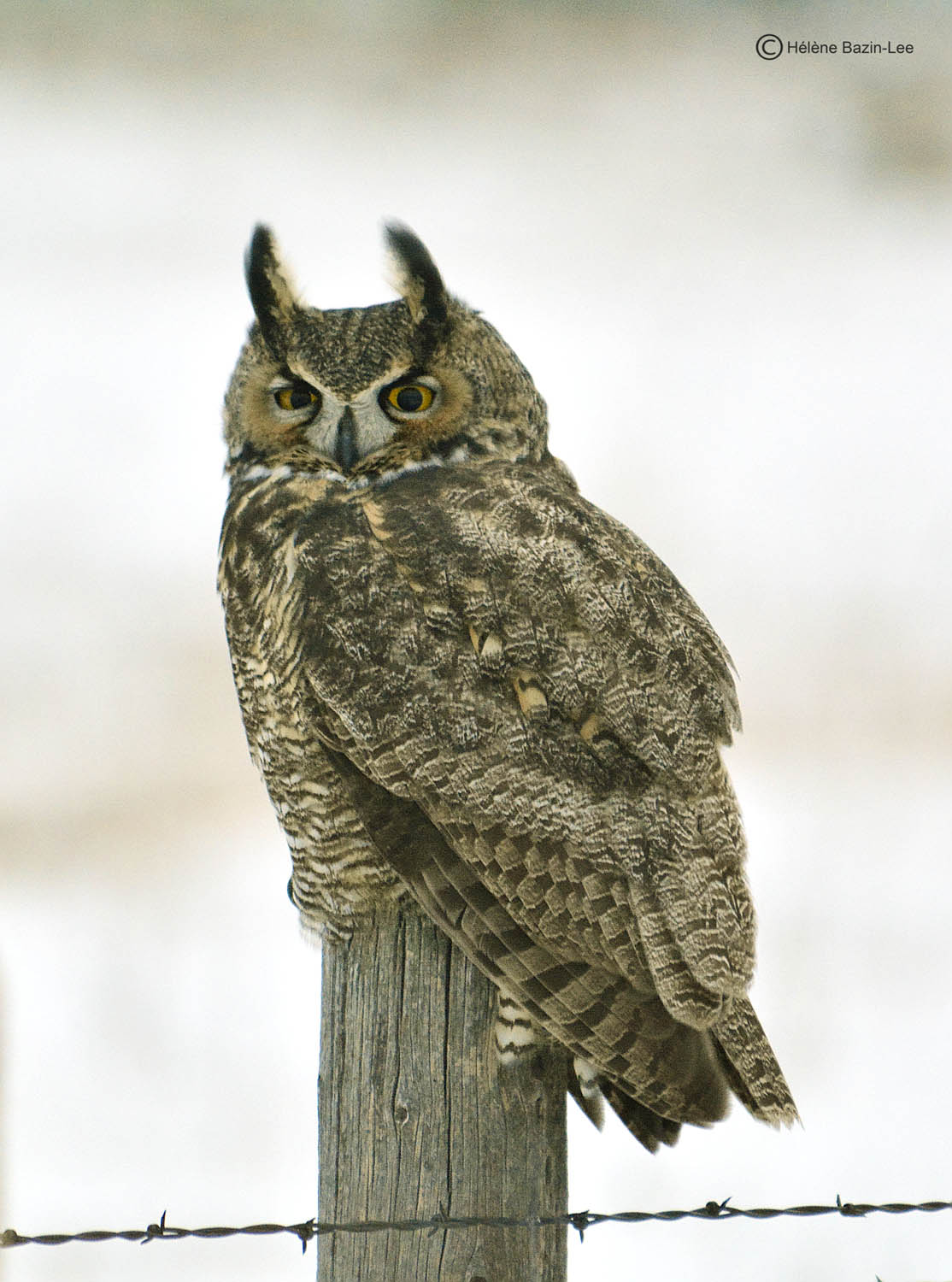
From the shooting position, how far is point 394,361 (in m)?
2.38

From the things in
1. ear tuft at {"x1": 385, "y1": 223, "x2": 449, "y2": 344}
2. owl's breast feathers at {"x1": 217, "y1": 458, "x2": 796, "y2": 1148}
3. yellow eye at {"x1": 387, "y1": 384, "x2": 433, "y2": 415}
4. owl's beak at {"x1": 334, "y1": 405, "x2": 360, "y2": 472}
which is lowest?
owl's breast feathers at {"x1": 217, "y1": 458, "x2": 796, "y2": 1148}

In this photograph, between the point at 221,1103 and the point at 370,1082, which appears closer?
the point at 370,1082

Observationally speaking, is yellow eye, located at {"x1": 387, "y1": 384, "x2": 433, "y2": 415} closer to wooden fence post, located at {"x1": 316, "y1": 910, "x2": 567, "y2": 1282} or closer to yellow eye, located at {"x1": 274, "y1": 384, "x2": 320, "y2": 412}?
yellow eye, located at {"x1": 274, "y1": 384, "x2": 320, "y2": 412}

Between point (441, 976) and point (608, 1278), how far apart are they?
4.42m

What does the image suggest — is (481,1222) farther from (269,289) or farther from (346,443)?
(269,289)

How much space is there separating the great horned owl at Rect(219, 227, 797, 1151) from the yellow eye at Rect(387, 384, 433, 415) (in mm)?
211

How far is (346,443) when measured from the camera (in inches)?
91.5

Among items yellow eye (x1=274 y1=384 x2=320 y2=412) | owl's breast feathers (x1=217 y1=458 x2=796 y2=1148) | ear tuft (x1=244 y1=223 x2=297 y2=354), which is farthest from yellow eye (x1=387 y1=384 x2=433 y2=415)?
owl's breast feathers (x1=217 y1=458 x2=796 y2=1148)

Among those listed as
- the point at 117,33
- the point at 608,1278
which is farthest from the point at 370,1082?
the point at 117,33

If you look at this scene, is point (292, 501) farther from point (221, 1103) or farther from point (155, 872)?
point (155, 872)

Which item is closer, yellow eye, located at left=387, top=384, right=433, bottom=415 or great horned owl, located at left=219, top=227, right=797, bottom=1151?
great horned owl, located at left=219, top=227, right=797, bottom=1151

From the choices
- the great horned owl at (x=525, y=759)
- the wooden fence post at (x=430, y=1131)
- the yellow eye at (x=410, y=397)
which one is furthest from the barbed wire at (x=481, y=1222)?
the yellow eye at (x=410, y=397)

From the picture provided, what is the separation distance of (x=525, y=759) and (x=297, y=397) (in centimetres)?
84

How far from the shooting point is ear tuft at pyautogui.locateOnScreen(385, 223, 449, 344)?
2.47 m
